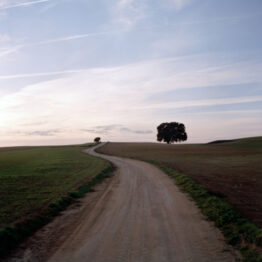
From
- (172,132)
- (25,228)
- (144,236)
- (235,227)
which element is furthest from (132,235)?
(172,132)

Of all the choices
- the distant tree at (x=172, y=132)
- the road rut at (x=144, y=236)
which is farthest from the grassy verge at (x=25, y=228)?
the distant tree at (x=172, y=132)

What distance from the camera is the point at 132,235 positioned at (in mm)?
8227

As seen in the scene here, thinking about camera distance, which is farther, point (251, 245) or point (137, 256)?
point (251, 245)

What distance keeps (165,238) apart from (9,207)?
7.75 m

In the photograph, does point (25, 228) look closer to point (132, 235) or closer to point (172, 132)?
point (132, 235)

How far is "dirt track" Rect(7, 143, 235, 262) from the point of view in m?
6.77

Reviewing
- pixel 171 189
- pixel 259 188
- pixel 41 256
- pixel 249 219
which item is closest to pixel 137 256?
pixel 41 256

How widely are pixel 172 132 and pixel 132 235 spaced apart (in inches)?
4308

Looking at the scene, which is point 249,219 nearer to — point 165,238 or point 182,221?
point 182,221

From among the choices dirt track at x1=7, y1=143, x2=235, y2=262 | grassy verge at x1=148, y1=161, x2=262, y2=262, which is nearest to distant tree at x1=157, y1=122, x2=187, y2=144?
grassy verge at x1=148, y1=161, x2=262, y2=262

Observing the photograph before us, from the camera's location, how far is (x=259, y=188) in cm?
1764

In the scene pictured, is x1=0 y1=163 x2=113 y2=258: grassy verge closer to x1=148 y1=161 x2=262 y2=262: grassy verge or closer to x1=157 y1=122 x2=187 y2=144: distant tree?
x1=148 y1=161 x2=262 y2=262: grassy verge

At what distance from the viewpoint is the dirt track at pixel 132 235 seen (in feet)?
22.2

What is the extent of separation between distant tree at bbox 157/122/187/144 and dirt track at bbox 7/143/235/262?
10417 cm
